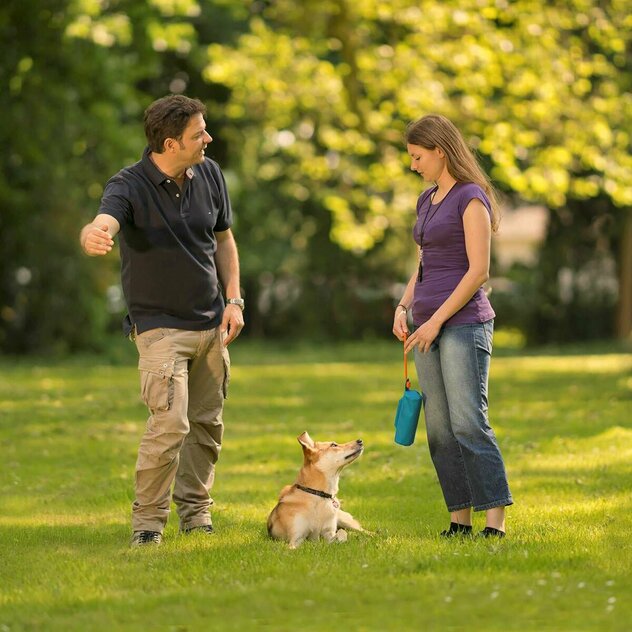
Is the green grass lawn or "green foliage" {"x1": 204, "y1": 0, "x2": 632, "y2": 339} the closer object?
the green grass lawn

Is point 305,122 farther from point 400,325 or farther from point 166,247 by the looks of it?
point 400,325

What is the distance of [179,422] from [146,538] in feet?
2.17

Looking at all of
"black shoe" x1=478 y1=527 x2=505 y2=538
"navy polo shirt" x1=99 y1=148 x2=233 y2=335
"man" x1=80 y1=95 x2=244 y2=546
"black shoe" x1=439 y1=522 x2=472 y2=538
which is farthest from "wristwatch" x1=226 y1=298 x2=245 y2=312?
"black shoe" x1=478 y1=527 x2=505 y2=538

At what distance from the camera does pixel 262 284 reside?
2917 cm

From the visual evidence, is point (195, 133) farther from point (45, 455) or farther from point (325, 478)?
point (45, 455)

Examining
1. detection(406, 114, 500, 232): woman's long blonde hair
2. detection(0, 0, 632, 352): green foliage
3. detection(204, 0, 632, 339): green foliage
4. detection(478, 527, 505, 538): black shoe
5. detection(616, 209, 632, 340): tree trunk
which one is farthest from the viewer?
detection(616, 209, 632, 340): tree trunk

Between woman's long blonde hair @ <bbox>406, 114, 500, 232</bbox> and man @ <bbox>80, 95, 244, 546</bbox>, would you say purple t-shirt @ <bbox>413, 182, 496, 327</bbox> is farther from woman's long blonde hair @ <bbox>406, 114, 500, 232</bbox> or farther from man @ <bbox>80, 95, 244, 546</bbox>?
man @ <bbox>80, 95, 244, 546</bbox>

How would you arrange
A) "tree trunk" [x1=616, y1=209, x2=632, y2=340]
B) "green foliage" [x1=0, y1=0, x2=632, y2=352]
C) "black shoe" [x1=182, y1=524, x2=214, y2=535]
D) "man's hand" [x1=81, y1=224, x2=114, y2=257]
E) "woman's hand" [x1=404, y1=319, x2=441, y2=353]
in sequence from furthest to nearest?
"tree trunk" [x1=616, y1=209, x2=632, y2=340] < "green foliage" [x1=0, y1=0, x2=632, y2=352] < "black shoe" [x1=182, y1=524, x2=214, y2=535] < "woman's hand" [x1=404, y1=319, x2=441, y2=353] < "man's hand" [x1=81, y1=224, x2=114, y2=257]

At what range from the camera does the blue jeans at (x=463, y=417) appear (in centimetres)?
680

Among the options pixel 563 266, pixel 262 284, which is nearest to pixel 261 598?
pixel 563 266

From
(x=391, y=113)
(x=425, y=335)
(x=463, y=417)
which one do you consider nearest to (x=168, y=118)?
(x=425, y=335)

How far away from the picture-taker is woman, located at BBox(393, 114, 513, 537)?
6738 mm

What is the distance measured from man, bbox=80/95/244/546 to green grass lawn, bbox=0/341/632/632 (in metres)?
0.50

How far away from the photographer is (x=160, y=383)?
275 inches
